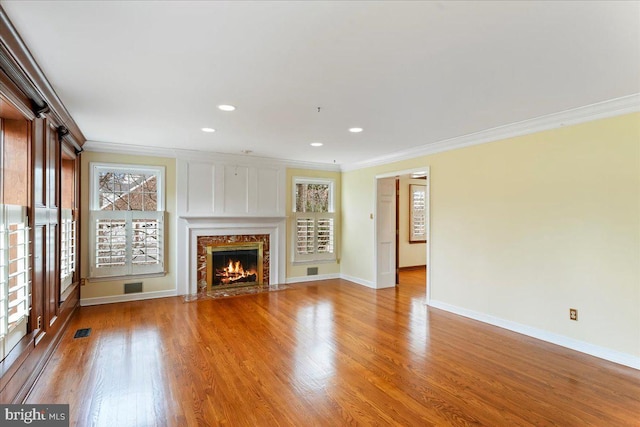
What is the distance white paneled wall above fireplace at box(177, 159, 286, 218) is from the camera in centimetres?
566

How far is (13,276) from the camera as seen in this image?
2.31 metres

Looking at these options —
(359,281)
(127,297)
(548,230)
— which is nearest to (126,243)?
(127,297)

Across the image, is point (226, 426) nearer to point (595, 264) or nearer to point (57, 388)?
point (57, 388)

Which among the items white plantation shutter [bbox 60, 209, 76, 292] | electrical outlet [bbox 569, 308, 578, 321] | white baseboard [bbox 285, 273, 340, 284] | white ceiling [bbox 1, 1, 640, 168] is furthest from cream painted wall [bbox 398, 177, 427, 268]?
white plantation shutter [bbox 60, 209, 76, 292]

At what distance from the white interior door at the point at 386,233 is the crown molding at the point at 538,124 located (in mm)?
899

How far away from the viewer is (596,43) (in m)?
2.07

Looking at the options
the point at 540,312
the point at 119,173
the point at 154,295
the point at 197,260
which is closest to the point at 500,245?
the point at 540,312

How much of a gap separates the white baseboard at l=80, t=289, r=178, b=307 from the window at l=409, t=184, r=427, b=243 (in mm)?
5856

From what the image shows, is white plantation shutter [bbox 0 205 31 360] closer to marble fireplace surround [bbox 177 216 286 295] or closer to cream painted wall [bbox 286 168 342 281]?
marble fireplace surround [bbox 177 216 286 295]

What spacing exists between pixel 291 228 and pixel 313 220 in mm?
531

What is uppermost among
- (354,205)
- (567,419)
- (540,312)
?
(354,205)

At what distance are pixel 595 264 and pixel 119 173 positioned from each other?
638cm

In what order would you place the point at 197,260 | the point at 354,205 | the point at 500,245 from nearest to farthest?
the point at 500,245 → the point at 197,260 → the point at 354,205

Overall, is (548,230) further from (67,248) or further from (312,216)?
(67,248)
